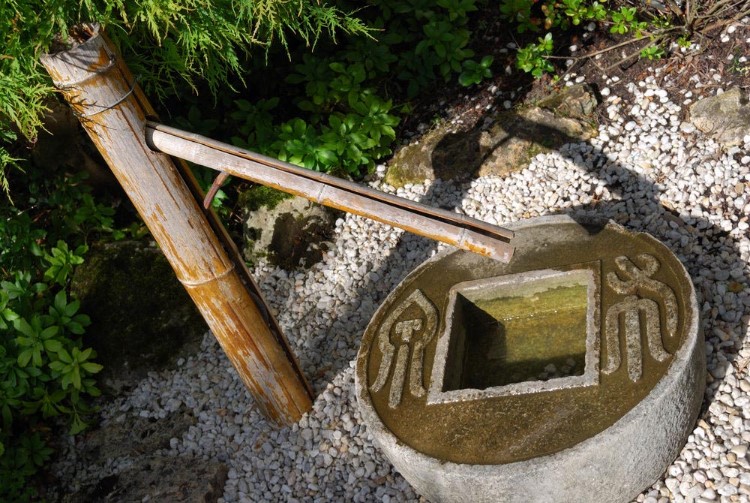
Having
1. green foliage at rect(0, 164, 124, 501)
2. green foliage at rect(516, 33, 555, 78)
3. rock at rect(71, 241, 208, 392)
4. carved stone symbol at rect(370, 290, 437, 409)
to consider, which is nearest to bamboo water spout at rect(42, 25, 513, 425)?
carved stone symbol at rect(370, 290, 437, 409)

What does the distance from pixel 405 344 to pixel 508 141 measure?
167 centimetres

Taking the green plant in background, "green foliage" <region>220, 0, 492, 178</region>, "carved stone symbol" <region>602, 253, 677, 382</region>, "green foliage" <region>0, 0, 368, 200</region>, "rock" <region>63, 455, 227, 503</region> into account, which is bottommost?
"rock" <region>63, 455, 227, 503</region>

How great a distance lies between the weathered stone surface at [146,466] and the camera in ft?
11.6

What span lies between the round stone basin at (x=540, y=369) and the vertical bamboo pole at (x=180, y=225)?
1.61ft

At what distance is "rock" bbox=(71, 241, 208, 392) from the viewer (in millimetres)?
4359

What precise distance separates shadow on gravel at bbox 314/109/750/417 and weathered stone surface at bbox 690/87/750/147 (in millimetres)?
418

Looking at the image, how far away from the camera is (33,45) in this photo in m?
2.62

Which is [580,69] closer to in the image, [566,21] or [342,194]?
[566,21]

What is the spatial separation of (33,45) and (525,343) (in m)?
2.25

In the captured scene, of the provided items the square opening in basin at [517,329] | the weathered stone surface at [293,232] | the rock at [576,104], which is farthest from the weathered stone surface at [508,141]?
the square opening in basin at [517,329]

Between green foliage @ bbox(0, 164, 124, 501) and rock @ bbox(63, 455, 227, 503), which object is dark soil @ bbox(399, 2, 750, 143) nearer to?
green foliage @ bbox(0, 164, 124, 501)

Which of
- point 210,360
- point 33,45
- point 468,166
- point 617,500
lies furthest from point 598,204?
point 33,45

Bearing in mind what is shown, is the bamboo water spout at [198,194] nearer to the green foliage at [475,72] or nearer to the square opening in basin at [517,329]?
the square opening in basin at [517,329]

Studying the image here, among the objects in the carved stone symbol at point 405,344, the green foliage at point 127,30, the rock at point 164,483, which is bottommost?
the rock at point 164,483
